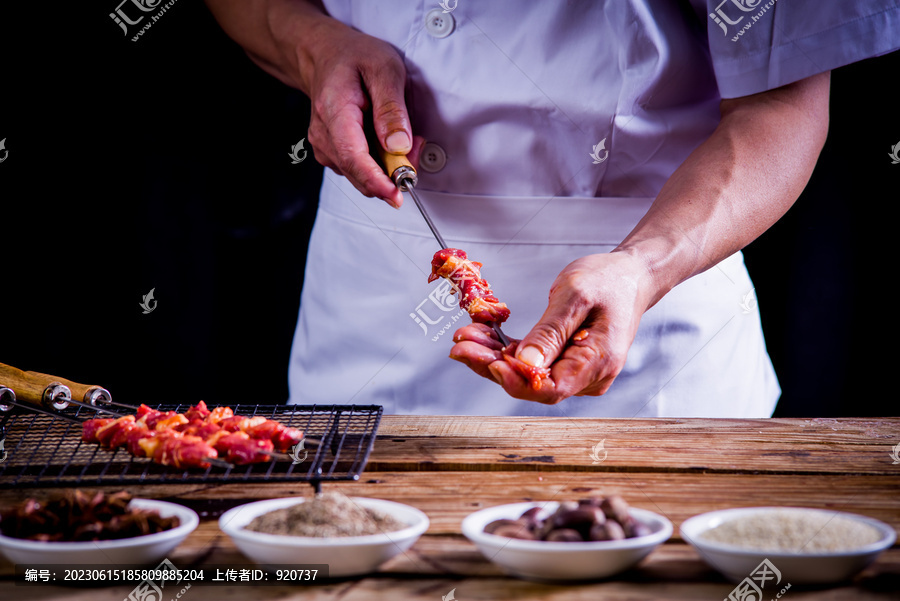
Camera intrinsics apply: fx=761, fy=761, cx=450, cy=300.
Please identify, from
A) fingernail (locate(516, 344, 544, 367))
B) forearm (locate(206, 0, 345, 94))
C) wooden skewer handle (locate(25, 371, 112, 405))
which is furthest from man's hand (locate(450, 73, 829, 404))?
forearm (locate(206, 0, 345, 94))

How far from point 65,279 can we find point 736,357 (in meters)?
3.08

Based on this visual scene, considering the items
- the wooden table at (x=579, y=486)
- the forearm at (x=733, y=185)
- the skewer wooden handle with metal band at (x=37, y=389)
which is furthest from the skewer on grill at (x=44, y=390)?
the forearm at (x=733, y=185)

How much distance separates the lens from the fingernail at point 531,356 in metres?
1.56

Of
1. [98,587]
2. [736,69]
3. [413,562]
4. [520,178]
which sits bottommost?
[98,587]

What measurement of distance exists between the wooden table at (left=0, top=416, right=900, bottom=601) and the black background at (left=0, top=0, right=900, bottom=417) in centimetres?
179

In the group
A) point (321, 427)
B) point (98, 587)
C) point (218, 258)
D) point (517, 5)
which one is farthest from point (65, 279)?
point (98, 587)

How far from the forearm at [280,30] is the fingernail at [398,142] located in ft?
1.58

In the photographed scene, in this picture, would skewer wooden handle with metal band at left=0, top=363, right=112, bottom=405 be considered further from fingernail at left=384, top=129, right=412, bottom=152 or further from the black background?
the black background

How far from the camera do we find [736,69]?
2037mm

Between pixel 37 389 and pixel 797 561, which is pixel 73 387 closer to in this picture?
pixel 37 389

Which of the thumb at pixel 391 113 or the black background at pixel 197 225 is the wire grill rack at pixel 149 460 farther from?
the black background at pixel 197 225

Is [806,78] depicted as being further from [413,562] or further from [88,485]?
[88,485]

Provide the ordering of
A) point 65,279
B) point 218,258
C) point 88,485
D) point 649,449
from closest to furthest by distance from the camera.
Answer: point 88,485, point 649,449, point 65,279, point 218,258

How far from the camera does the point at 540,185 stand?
2234mm
